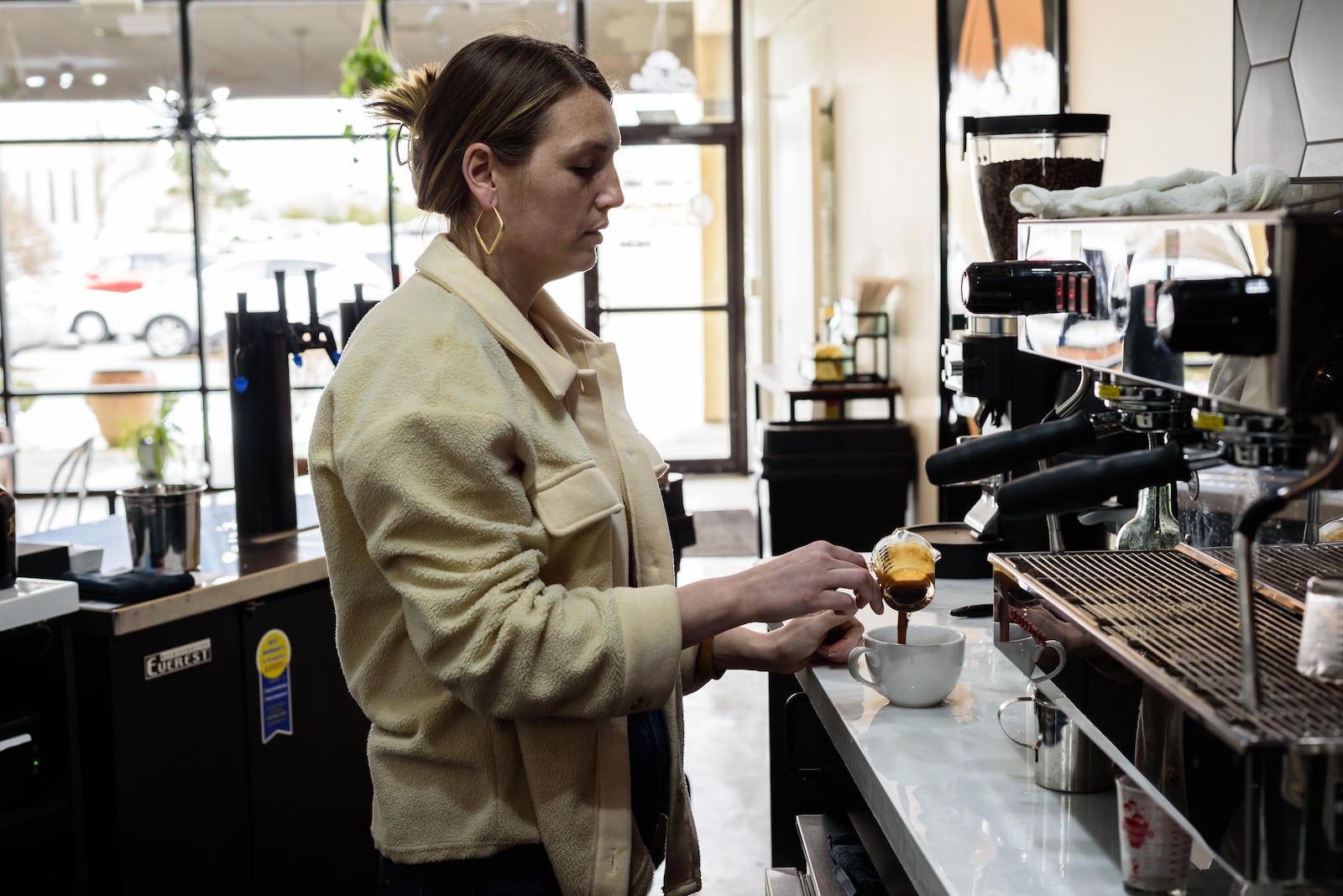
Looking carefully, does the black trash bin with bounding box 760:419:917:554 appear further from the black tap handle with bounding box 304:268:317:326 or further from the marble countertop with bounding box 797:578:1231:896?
the marble countertop with bounding box 797:578:1231:896

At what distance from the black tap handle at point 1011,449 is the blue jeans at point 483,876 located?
58 cm

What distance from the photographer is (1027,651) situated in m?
1.28

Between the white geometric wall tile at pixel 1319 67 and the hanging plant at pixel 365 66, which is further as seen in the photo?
the hanging plant at pixel 365 66

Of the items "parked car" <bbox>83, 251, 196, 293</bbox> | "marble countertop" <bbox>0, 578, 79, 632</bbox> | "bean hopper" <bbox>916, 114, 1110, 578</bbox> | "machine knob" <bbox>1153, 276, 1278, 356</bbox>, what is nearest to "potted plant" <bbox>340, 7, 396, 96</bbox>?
"parked car" <bbox>83, 251, 196, 293</bbox>

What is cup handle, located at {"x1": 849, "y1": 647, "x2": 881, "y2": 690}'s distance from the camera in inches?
60.1

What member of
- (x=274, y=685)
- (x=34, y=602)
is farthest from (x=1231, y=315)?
(x=274, y=685)

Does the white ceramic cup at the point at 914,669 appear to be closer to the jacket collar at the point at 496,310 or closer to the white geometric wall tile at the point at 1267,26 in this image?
the jacket collar at the point at 496,310

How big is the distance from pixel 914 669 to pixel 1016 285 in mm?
470

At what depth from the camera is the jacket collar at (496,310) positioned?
1.32 m

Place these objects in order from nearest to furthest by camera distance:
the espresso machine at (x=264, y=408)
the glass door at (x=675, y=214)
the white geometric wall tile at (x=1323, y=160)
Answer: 1. the white geometric wall tile at (x=1323, y=160)
2. the espresso machine at (x=264, y=408)
3. the glass door at (x=675, y=214)

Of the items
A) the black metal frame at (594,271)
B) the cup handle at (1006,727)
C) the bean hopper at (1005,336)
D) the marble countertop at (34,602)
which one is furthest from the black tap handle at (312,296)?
the black metal frame at (594,271)

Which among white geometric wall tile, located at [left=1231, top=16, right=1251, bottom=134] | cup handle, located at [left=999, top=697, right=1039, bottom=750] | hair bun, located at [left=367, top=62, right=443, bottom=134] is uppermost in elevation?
white geometric wall tile, located at [left=1231, top=16, right=1251, bottom=134]

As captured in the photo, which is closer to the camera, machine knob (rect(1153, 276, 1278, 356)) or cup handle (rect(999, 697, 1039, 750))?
machine knob (rect(1153, 276, 1278, 356))

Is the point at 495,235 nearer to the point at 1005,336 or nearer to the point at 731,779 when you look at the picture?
the point at 1005,336
